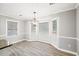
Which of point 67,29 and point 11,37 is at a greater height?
point 67,29

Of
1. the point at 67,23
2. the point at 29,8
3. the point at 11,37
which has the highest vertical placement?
the point at 29,8

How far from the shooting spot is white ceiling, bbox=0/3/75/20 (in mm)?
1652

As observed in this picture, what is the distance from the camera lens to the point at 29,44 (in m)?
1.76

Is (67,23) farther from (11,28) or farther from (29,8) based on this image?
(11,28)

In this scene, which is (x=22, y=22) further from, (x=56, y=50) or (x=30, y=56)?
(x=56, y=50)

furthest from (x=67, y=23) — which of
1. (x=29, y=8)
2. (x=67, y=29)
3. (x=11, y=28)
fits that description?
(x=11, y=28)

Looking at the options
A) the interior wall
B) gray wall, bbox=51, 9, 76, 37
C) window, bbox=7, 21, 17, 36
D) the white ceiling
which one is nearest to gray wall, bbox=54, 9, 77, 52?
gray wall, bbox=51, 9, 76, 37

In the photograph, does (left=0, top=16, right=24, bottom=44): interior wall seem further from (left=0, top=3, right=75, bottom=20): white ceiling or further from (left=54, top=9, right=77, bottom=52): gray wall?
(left=54, top=9, right=77, bottom=52): gray wall

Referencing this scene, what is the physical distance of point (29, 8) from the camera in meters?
1.68

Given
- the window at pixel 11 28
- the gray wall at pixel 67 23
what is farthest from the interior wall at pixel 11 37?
the gray wall at pixel 67 23

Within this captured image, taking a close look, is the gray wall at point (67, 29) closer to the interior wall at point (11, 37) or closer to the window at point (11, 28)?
the interior wall at point (11, 37)

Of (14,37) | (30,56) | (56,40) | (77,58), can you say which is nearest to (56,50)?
(56,40)

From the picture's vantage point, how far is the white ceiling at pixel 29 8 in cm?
165

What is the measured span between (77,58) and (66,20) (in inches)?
31.3
